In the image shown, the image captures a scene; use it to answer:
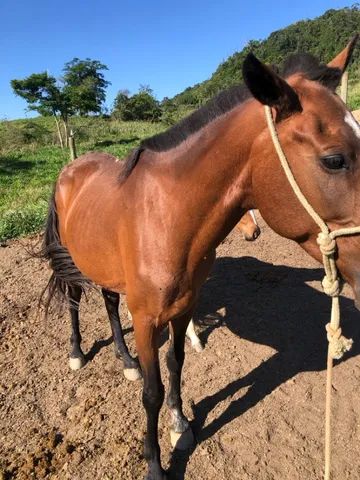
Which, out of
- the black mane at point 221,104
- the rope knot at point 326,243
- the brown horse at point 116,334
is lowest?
the brown horse at point 116,334

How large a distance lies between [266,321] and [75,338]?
6.40 feet

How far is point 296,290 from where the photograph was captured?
461 centimetres

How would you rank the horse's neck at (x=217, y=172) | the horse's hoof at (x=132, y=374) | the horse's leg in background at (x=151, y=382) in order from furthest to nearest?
the horse's hoof at (x=132, y=374) → the horse's leg in background at (x=151, y=382) → the horse's neck at (x=217, y=172)

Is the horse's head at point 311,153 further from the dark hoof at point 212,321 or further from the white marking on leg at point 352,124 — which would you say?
the dark hoof at point 212,321

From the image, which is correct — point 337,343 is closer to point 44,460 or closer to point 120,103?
point 44,460

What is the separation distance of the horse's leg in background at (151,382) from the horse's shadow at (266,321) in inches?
6.9

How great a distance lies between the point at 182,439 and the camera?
2662 millimetres

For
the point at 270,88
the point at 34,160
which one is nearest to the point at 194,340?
the point at 270,88

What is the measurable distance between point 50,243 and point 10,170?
15.7 meters

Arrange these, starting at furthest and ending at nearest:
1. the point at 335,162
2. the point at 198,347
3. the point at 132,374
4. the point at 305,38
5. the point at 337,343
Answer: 1. the point at 305,38
2. the point at 198,347
3. the point at 132,374
4. the point at 337,343
5. the point at 335,162

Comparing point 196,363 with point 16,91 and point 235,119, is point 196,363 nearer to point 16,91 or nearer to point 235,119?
point 235,119

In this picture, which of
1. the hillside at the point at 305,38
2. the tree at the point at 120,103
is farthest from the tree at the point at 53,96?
the hillside at the point at 305,38

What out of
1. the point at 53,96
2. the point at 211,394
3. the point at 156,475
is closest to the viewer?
the point at 156,475

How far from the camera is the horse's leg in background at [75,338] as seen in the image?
3572 mm
